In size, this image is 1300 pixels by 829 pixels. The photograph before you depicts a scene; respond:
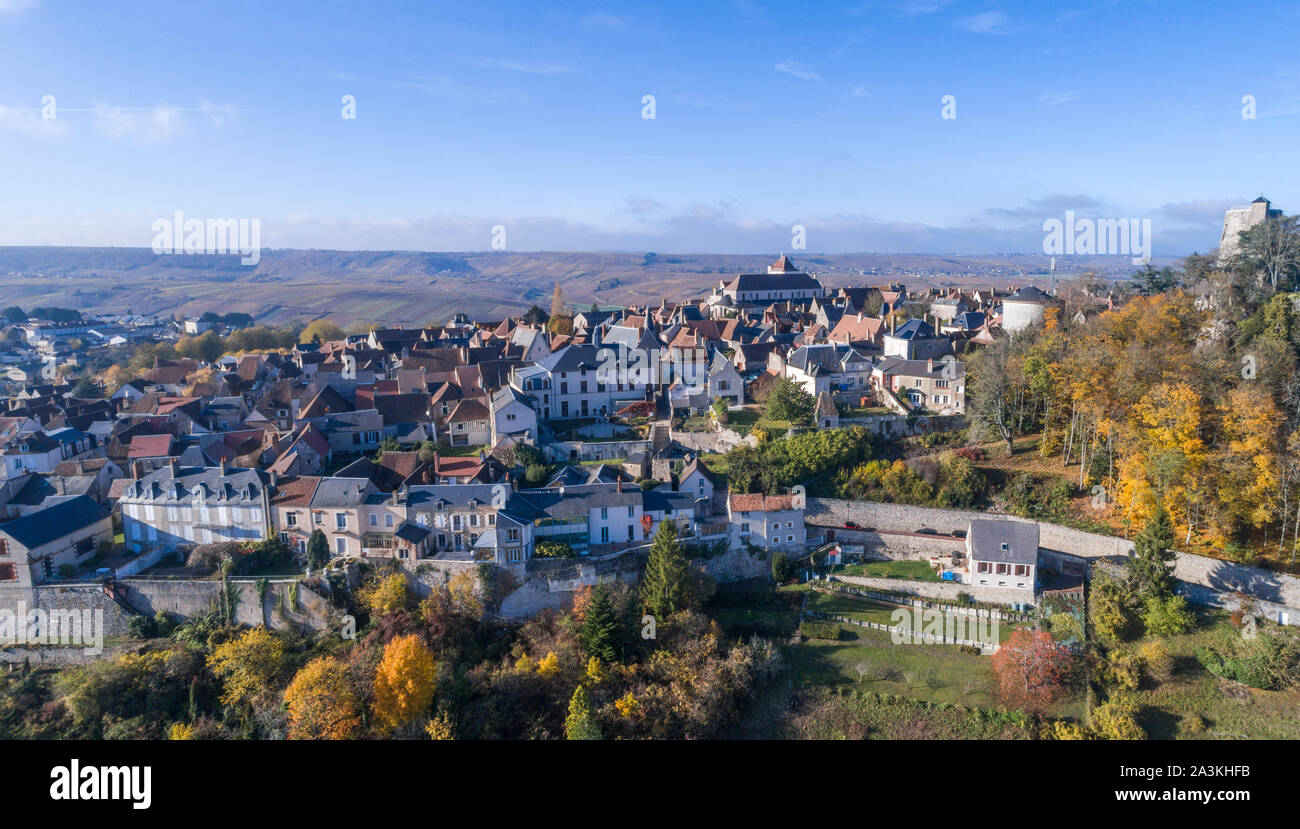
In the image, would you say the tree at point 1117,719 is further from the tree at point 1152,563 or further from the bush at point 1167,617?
the tree at point 1152,563

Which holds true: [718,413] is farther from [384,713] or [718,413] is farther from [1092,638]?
[384,713]

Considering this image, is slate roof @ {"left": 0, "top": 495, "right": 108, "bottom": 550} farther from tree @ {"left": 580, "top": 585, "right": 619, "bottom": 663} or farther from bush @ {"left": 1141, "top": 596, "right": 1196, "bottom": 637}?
bush @ {"left": 1141, "top": 596, "right": 1196, "bottom": 637}

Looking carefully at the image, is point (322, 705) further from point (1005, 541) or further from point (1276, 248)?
point (1276, 248)

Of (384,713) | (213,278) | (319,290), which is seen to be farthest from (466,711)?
(213,278)

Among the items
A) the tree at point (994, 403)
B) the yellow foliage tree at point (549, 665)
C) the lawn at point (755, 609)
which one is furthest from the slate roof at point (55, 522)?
the tree at point (994, 403)

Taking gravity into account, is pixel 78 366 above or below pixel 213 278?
below
